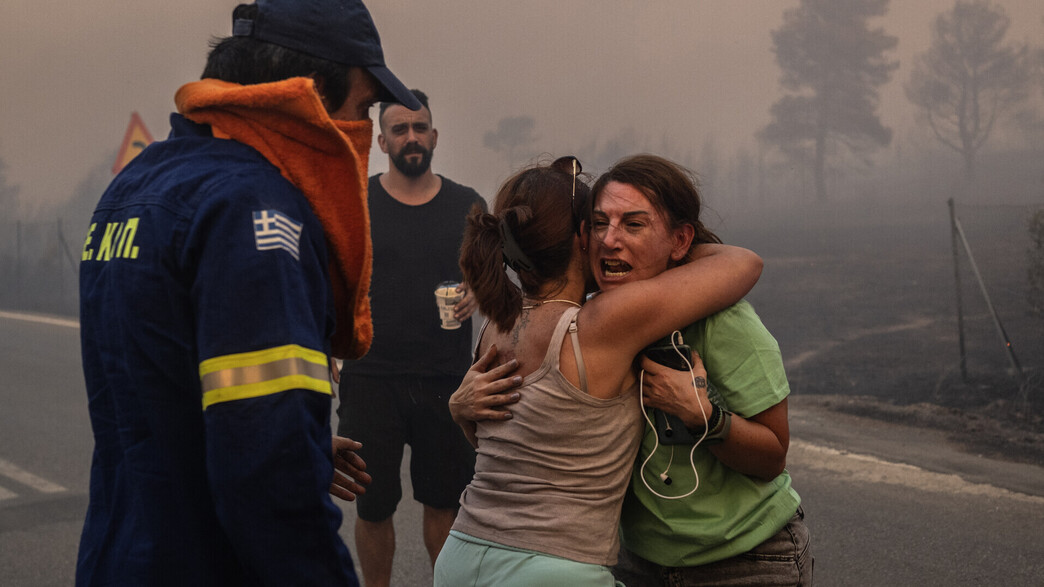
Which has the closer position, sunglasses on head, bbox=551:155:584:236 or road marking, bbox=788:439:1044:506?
sunglasses on head, bbox=551:155:584:236

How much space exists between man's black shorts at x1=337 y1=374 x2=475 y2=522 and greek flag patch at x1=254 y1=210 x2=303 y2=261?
2732 millimetres

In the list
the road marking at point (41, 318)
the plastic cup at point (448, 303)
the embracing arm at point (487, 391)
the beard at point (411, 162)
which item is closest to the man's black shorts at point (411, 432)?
the plastic cup at point (448, 303)

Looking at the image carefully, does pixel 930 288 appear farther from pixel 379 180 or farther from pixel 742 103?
pixel 379 180

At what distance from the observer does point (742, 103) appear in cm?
1688

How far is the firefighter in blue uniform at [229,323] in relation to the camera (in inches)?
56.6

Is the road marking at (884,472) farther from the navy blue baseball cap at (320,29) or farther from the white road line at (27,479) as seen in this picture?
the white road line at (27,479)

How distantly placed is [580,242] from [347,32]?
80 cm

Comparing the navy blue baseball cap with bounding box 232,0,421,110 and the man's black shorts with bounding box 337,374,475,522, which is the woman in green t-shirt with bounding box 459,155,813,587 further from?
the man's black shorts with bounding box 337,374,475,522

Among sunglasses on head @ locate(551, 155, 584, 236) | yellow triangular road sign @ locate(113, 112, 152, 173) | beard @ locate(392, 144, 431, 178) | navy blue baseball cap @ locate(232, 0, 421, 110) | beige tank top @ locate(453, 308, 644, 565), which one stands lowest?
yellow triangular road sign @ locate(113, 112, 152, 173)

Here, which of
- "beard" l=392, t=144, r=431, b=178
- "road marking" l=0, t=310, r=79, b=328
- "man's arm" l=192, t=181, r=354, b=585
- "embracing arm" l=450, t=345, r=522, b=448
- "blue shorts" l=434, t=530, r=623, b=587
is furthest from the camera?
"road marking" l=0, t=310, r=79, b=328

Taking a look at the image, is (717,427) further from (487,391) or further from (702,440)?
(487,391)

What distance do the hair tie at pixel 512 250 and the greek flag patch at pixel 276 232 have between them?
0.69 metres

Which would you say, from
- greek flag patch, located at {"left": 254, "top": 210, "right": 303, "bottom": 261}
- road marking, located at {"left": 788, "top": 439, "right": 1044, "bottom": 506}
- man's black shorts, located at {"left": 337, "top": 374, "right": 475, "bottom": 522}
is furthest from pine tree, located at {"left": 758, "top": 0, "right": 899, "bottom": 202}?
greek flag patch, located at {"left": 254, "top": 210, "right": 303, "bottom": 261}

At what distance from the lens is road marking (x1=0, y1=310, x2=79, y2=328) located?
564 inches
